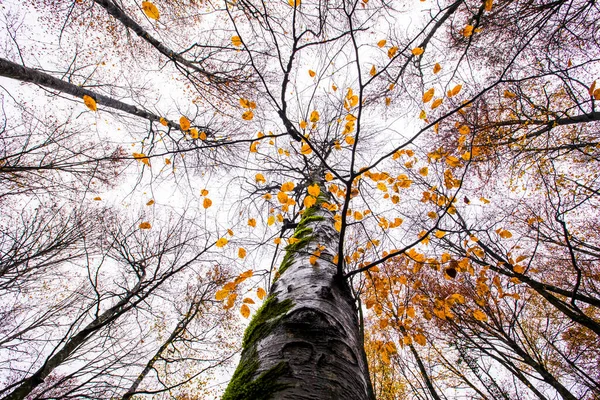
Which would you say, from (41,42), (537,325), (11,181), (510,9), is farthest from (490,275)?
(11,181)

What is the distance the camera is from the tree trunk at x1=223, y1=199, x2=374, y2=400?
90 cm

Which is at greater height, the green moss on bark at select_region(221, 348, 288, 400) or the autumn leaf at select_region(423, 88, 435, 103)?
the autumn leaf at select_region(423, 88, 435, 103)

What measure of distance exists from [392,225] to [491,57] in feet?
18.2

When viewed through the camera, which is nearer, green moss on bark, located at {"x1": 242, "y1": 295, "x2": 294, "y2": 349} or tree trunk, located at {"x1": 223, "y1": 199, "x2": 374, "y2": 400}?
tree trunk, located at {"x1": 223, "y1": 199, "x2": 374, "y2": 400}

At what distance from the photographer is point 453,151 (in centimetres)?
615

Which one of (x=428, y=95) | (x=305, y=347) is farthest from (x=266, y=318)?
(x=428, y=95)

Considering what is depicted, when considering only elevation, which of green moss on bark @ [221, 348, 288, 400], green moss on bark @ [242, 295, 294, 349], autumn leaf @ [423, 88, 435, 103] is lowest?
green moss on bark @ [221, 348, 288, 400]

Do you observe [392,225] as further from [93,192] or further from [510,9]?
[93,192]

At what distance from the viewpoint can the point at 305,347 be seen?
1.06 metres

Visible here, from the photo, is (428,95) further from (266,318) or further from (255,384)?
(255,384)

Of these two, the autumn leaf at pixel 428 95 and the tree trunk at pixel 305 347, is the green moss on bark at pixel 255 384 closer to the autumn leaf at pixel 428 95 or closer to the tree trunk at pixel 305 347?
the tree trunk at pixel 305 347

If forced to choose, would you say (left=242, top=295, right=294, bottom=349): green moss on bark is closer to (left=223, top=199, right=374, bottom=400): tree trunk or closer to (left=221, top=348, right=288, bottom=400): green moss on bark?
(left=223, top=199, right=374, bottom=400): tree trunk

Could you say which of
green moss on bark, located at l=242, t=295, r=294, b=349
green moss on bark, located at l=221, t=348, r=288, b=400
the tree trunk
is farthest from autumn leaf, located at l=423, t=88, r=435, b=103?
green moss on bark, located at l=221, t=348, r=288, b=400

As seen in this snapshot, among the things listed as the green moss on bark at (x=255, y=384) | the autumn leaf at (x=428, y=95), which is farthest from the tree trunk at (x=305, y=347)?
the autumn leaf at (x=428, y=95)
